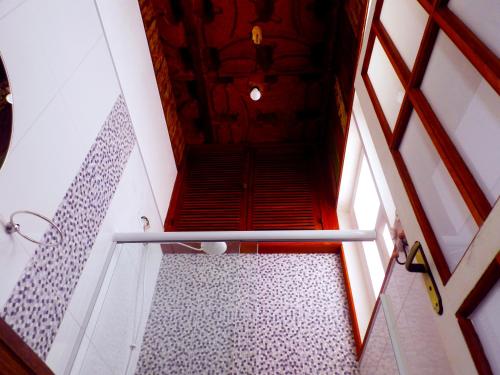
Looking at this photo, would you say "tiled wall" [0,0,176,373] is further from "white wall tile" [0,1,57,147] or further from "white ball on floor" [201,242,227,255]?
"white ball on floor" [201,242,227,255]

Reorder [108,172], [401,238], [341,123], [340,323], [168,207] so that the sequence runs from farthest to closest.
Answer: [168,207] < [341,123] < [340,323] < [108,172] < [401,238]

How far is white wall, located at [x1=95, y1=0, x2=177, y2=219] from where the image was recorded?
2.04 m

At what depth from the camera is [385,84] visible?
1.56 meters

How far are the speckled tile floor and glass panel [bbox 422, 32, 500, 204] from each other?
4.73 ft

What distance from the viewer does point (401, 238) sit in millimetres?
1399

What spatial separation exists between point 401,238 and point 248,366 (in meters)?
1.17

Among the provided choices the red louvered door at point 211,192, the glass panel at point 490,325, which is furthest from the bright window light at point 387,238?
the red louvered door at point 211,192

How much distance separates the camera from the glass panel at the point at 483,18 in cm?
79

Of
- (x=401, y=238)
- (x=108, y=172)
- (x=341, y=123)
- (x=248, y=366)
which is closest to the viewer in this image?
(x=401, y=238)

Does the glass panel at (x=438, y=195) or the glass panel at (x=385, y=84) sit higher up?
the glass panel at (x=385, y=84)

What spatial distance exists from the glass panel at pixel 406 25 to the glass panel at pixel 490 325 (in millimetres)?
835

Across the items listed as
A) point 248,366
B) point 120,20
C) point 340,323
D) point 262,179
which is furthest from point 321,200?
point 120,20

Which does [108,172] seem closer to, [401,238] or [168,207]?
[168,207]

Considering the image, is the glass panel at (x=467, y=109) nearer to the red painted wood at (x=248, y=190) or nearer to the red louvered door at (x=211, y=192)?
the red painted wood at (x=248, y=190)
